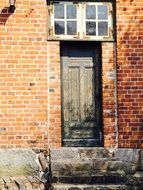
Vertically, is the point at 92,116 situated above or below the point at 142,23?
below

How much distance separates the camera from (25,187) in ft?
26.7

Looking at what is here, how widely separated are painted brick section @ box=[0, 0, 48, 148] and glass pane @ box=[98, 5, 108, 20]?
1.04 m

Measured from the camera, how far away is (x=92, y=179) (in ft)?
26.0

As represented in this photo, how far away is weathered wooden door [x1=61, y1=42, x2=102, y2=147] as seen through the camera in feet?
28.9

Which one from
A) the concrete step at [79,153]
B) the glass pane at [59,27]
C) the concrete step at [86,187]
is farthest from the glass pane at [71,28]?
the concrete step at [86,187]

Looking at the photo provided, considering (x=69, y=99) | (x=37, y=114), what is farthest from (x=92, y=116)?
(x=37, y=114)

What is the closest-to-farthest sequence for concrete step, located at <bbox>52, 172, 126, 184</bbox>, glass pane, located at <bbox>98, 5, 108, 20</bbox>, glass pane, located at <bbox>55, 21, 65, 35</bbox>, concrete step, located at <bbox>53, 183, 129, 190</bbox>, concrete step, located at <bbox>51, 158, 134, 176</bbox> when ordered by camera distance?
1. concrete step, located at <bbox>53, 183, 129, 190</bbox>
2. concrete step, located at <bbox>52, 172, 126, 184</bbox>
3. concrete step, located at <bbox>51, 158, 134, 176</bbox>
4. glass pane, located at <bbox>55, 21, 65, 35</bbox>
5. glass pane, located at <bbox>98, 5, 108, 20</bbox>

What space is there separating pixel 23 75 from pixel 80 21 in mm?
1488

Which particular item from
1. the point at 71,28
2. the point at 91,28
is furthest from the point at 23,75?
the point at 91,28

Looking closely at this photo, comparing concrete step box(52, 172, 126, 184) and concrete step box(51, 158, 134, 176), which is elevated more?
concrete step box(51, 158, 134, 176)

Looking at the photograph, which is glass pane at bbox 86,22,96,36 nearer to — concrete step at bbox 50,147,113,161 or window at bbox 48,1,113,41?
window at bbox 48,1,113,41

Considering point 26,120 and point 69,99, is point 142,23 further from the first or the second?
point 26,120

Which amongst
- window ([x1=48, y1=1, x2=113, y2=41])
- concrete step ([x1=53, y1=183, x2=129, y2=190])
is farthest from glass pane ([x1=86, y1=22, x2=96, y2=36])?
concrete step ([x1=53, y1=183, x2=129, y2=190])

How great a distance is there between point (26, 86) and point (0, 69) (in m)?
0.57
